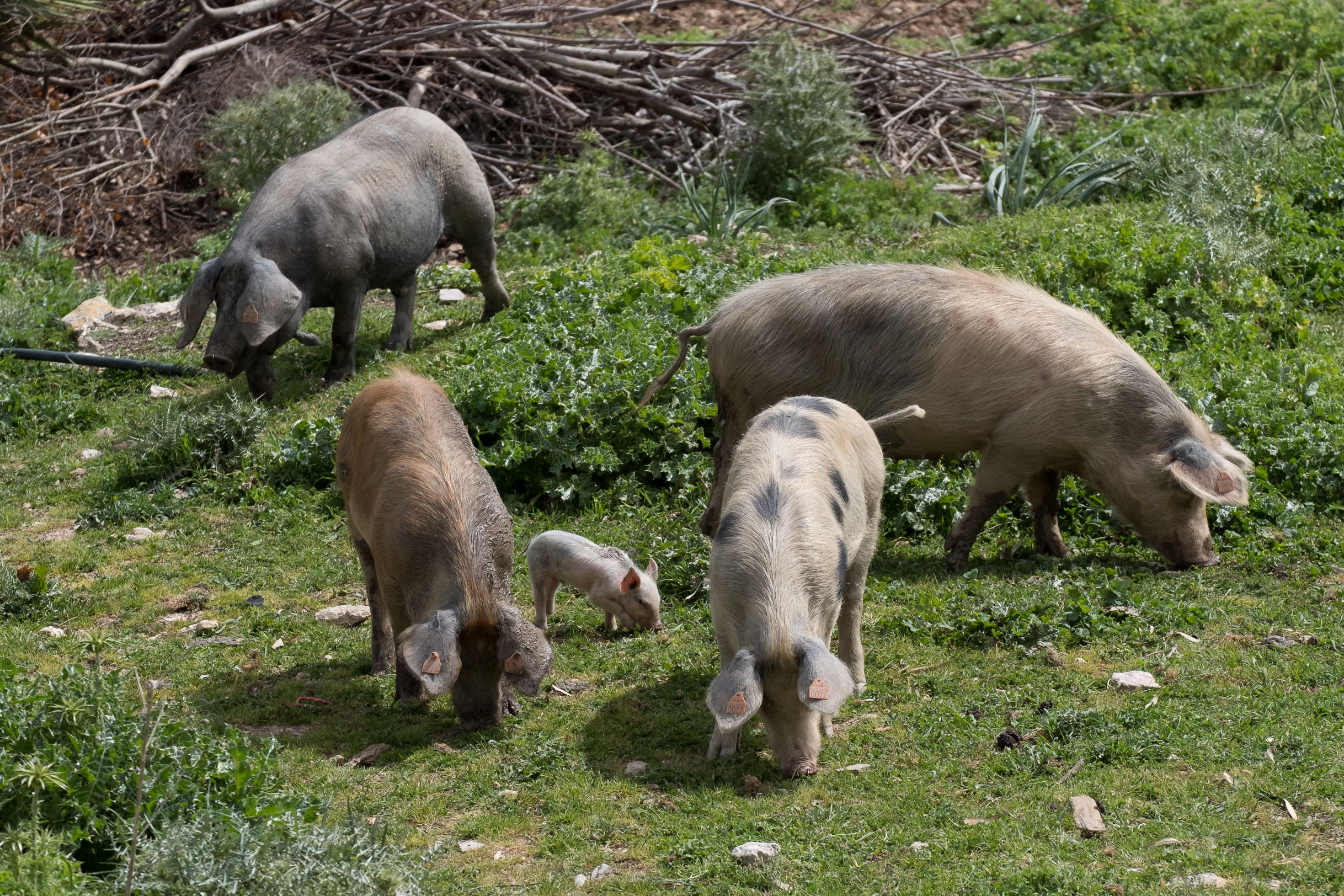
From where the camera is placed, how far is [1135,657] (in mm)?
6582

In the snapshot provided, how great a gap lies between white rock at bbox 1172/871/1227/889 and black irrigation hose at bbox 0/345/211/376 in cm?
868

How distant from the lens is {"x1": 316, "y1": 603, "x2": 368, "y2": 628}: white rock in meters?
7.59

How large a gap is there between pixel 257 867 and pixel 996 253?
813 centimetres

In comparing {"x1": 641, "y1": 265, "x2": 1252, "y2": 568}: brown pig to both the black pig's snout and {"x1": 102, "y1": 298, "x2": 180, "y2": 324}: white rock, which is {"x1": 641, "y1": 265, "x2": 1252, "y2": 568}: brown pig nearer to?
the black pig's snout

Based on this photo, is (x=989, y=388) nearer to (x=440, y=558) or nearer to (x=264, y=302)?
(x=440, y=558)

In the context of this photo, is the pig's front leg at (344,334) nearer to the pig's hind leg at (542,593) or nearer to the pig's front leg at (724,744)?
the pig's hind leg at (542,593)

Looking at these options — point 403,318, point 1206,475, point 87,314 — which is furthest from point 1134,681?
point 87,314

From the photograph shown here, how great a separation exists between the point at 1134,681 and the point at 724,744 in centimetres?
188

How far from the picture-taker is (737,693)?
5250 mm

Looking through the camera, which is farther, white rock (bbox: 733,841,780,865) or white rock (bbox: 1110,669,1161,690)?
white rock (bbox: 1110,669,1161,690)

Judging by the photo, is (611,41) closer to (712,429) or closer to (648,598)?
(712,429)

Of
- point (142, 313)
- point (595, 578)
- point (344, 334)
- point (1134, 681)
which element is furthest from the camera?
point (142, 313)

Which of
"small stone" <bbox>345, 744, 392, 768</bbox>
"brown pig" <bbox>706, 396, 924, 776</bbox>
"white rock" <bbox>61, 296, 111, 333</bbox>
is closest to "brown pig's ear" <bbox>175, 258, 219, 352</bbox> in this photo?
"white rock" <bbox>61, 296, 111, 333</bbox>

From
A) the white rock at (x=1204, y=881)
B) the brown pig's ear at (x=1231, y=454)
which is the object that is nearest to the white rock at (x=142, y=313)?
the brown pig's ear at (x=1231, y=454)
